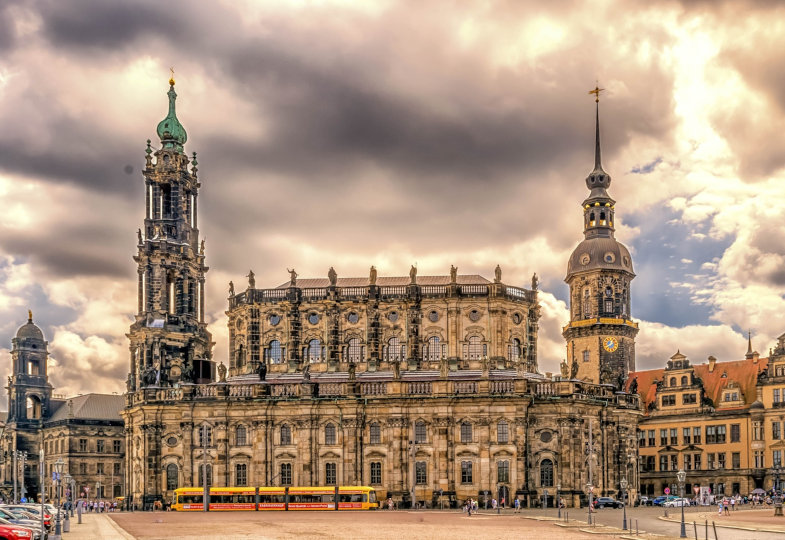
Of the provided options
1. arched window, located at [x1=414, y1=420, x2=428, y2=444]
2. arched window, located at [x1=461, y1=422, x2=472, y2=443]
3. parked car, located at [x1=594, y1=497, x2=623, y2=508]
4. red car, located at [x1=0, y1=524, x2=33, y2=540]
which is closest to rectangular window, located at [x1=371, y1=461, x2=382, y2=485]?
arched window, located at [x1=414, y1=420, x2=428, y2=444]

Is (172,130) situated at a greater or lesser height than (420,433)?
greater

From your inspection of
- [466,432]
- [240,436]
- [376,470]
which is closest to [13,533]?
[376,470]

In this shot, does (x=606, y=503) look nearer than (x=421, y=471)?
Yes

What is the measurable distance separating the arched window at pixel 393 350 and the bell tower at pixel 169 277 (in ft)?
59.5

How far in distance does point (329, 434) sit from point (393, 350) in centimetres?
1126

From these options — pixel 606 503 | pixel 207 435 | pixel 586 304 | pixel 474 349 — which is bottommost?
pixel 606 503

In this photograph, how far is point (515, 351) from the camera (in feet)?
343

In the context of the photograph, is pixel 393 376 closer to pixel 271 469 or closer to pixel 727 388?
pixel 271 469

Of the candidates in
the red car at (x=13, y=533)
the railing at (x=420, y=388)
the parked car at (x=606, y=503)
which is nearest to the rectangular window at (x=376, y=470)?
the railing at (x=420, y=388)

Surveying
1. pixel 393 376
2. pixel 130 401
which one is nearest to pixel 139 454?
pixel 130 401

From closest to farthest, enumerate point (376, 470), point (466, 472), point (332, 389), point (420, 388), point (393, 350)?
point (466, 472) < point (376, 470) < point (420, 388) < point (332, 389) < point (393, 350)

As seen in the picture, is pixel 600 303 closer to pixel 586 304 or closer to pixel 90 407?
pixel 586 304

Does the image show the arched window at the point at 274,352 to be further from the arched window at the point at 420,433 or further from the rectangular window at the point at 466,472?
the rectangular window at the point at 466,472

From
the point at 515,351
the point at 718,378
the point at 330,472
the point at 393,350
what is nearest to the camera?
the point at 330,472
